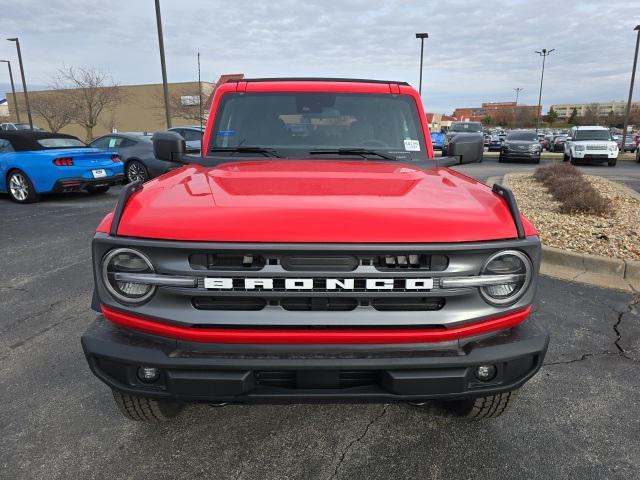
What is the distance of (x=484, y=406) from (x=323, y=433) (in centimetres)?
86

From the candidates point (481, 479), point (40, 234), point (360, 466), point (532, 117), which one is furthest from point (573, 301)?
point (532, 117)

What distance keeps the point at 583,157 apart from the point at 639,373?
2082cm

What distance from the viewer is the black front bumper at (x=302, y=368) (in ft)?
5.90

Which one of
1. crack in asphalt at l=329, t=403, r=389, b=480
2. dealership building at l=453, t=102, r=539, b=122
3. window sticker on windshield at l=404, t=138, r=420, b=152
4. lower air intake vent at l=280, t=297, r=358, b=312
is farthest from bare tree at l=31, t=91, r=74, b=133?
dealership building at l=453, t=102, r=539, b=122

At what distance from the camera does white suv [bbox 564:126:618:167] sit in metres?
20.5

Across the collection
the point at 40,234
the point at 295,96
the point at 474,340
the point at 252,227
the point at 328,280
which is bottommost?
the point at 40,234

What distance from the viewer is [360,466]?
2260mm

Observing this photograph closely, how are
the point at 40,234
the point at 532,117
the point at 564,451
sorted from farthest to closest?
1. the point at 532,117
2. the point at 40,234
3. the point at 564,451

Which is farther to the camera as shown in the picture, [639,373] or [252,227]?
[639,373]

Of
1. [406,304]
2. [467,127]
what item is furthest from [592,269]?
[467,127]

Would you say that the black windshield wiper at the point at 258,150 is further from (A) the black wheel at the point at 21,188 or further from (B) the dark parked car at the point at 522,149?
(B) the dark parked car at the point at 522,149

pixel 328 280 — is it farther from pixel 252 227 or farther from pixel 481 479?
pixel 481 479

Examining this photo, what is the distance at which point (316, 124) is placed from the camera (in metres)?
3.30

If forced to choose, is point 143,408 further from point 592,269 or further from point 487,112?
point 487,112
